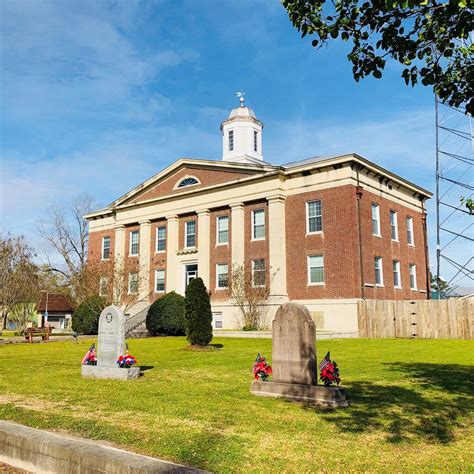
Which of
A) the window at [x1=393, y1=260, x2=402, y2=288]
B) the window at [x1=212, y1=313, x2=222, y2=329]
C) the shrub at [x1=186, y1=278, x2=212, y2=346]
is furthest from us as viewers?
the window at [x1=393, y1=260, x2=402, y2=288]

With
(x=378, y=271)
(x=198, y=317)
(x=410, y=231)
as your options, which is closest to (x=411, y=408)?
(x=198, y=317)

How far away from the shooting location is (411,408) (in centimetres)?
772

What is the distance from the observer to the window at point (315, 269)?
97.0ft

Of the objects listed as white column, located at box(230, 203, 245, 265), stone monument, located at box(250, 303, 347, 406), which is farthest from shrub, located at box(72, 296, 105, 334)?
stone monument, located at box(250, 303, 347, 406)

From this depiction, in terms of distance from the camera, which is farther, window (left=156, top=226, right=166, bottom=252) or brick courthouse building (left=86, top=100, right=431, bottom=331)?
window (left=156, top=226, right=166, bottom=252)

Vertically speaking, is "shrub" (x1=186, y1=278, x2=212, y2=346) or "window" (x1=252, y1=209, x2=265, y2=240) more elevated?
"window" (x1=252, y1=209, x2=265, y2=240)

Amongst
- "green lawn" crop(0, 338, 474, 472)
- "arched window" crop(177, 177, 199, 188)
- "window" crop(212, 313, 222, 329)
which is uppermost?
"arched window" crop(177, 177, 199, 188)

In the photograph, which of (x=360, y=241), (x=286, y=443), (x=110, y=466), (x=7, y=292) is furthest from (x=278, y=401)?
(x=7, y=292)

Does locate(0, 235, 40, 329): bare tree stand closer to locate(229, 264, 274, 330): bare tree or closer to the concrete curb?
locate(229, 264, 274, 330): bare tree

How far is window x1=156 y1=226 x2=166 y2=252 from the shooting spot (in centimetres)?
3809

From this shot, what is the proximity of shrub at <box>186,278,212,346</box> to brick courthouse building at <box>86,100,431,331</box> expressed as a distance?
1165 cm

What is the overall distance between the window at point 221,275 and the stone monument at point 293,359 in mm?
24558

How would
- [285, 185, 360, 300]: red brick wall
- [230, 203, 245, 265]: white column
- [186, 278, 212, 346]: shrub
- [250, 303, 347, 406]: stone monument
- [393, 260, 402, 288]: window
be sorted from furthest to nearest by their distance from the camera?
1. [393, 260, 402, 288]: window
2. [230, 203, 245, 265]: white column
3. [285, 185, 360, 300]: red brick wall
4. [186, 278, 212, 346]: shrub
5. [250, 303, 347, 406]: stone monument

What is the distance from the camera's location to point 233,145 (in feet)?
139
